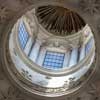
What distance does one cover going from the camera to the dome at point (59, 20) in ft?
84.2

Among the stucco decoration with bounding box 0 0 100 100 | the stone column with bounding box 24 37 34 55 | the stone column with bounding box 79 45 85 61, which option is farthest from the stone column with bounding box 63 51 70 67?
the stucco decoration with bounding box 0 0 100 100

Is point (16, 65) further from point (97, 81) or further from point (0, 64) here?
point (97, 81)

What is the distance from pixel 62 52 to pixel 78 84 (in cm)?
619

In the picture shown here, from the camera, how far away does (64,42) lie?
27.0 metres

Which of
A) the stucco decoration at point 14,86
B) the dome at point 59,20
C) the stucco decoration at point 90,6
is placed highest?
the dome at point 59,20

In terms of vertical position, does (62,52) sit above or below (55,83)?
above

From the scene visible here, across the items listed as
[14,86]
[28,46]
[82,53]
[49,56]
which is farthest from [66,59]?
[14,86]

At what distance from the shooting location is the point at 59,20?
2633 centimetres

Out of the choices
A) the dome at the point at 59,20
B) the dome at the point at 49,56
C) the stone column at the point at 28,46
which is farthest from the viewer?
the dome at the point at 59,20

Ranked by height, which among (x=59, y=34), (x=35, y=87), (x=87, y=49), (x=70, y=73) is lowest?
(x=35, y=87)

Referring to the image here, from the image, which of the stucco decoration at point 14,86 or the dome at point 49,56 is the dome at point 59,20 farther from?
the stucco decoration at point 14,86

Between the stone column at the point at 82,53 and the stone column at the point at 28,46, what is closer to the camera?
the stone column at the point at 82,53

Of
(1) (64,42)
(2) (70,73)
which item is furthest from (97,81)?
(1) (64,42)

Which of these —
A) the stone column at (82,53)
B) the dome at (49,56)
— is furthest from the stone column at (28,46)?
the stone column at (82,53)
